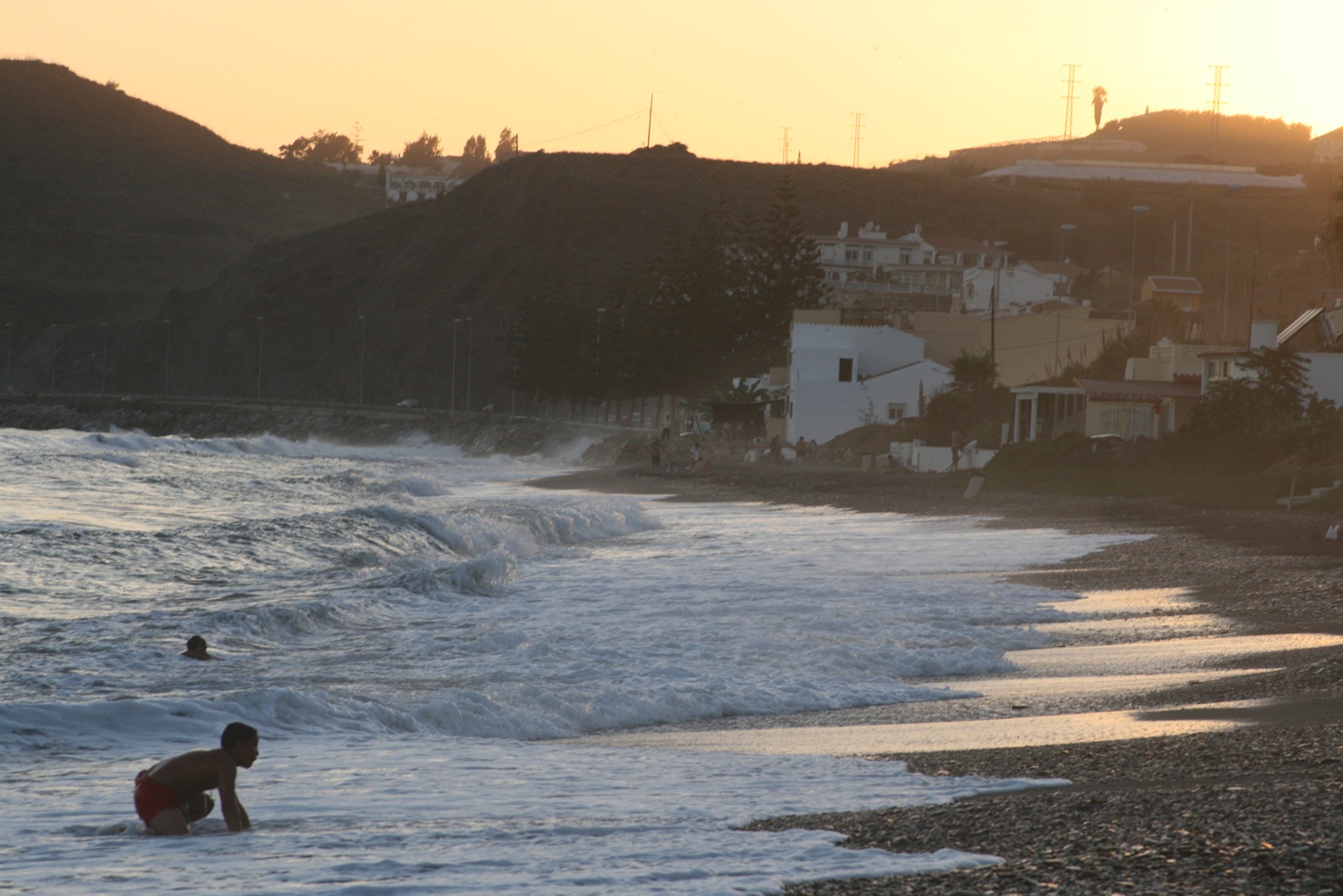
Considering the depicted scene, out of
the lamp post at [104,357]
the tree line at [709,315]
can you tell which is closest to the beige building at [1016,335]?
the tree line at [709,315]

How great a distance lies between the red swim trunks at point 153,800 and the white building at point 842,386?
49.7m

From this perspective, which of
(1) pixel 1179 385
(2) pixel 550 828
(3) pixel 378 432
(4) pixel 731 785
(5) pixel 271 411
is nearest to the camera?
(2) pixel 550 828

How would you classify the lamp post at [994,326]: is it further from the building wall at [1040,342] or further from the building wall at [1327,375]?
the building wall at [1327,375]

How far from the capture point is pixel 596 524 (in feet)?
89.9

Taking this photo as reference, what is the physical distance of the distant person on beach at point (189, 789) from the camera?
247 inches

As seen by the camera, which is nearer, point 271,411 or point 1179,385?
point 1179,385

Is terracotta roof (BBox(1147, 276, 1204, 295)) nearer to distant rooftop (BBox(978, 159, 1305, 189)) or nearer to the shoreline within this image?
the shoreline

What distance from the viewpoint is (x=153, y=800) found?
247 inches

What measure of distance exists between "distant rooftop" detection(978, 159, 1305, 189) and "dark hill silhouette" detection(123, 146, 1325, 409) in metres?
4.02

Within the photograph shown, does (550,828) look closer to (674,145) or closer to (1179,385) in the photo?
(1179,385)

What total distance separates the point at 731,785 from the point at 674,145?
147 metres

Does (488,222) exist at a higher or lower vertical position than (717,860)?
higher

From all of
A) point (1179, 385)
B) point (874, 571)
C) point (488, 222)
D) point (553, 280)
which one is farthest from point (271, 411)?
point (874, 571)

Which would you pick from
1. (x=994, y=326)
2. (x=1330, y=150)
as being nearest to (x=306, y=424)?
(x=994, y=326)
